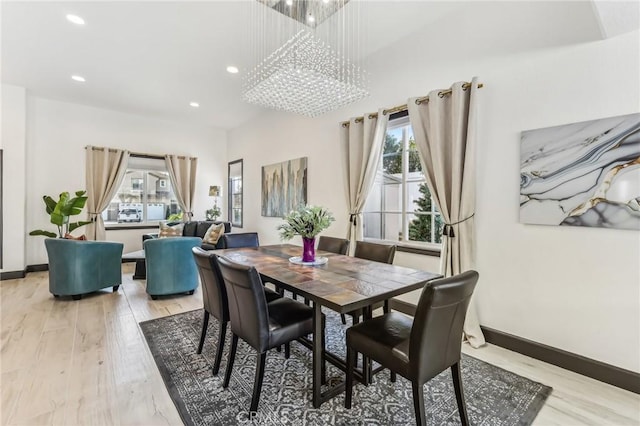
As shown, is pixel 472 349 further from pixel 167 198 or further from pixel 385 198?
pixel 167 198

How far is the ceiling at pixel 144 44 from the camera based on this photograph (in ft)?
9.43

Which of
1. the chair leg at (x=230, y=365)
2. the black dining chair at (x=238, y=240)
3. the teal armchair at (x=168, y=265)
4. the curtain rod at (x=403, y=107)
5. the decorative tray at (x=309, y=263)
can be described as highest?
the curtain rod at (x=403, y=107)

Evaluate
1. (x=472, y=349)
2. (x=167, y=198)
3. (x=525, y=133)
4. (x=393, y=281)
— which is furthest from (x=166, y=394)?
(x=167, y=198)

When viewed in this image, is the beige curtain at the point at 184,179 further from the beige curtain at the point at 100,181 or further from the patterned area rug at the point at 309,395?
the patterned area rug at the point at 309,395

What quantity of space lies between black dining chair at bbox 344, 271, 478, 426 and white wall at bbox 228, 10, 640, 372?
4.21ft

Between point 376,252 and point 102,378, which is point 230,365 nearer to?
point 102,378

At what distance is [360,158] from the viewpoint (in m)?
3.69

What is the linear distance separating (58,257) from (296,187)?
338 cm

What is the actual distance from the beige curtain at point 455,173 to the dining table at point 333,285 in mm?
793

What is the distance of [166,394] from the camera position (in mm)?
1957

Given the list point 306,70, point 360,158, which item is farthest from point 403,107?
point 306,70

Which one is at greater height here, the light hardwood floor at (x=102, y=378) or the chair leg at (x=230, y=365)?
the chair leg at (x=230, y=365)

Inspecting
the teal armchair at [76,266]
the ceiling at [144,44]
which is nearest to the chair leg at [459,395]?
the ceiling at [144,44]

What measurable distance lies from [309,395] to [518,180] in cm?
241
